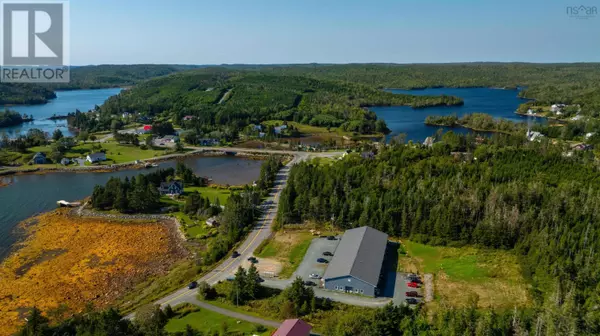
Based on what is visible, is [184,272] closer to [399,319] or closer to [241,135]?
[399,319]

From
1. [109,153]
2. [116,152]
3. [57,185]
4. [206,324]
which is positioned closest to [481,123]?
[116,152]

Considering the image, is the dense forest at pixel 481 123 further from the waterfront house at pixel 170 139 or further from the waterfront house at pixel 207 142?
the waterfront house at pixel 170 139

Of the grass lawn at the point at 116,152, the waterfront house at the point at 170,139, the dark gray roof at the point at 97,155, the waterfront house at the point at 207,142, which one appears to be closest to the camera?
the dark gray roof at the point at 97,155

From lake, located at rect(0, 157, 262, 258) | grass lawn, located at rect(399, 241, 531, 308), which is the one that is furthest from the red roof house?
lake, located at rect(0, 157, 262, 258)

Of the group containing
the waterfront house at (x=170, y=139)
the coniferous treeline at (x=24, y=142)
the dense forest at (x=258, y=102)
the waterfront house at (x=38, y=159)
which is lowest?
the waterfront house at (x=38, y=159)

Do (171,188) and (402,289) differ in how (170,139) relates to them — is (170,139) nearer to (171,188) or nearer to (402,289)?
(171,188)

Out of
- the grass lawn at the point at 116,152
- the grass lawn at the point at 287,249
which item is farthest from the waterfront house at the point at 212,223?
the grass lawn at the point at 116,152
